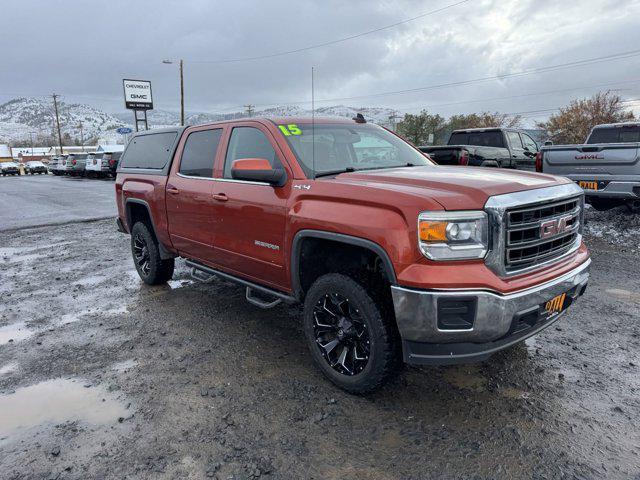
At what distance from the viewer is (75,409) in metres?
3.14

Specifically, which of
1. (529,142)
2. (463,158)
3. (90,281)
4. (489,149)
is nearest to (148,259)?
(90,281)

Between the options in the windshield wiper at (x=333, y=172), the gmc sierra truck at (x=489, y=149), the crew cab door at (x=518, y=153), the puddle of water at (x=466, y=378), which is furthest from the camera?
the crew cab door at (x=518, y=153)

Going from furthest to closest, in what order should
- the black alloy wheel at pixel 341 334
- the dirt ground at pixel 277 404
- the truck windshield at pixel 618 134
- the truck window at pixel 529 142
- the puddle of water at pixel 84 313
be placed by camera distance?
the truck window at pixel 529 142 < the truck windshield at pixel 618 134 < the puddle of water at pixel 84 313 < the black alloy wheel at pixel 341 334 < the dirt ground at pixel 277 404

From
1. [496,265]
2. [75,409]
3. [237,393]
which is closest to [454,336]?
[496,265]

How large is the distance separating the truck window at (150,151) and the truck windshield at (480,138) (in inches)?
366

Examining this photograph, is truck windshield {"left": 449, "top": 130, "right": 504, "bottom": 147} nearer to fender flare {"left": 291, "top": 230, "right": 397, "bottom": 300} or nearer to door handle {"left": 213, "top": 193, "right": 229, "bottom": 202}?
door handle {"left": 213, "top": 193, "right": 229, "bottom": 202}

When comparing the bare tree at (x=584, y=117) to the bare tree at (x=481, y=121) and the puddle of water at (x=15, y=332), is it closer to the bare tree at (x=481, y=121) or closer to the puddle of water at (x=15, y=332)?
the bare tree at (x=481, y=121)

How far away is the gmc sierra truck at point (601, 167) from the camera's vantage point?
292 inches

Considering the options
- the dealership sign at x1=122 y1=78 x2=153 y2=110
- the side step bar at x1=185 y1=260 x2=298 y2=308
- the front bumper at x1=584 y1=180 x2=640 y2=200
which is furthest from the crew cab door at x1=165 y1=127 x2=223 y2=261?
the dealership sign at x1=122 y1=78 x2=153 y2=110

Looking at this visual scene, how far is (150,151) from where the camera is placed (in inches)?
221

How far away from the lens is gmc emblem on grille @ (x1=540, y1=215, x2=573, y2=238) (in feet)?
9.70

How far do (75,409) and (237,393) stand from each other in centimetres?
110

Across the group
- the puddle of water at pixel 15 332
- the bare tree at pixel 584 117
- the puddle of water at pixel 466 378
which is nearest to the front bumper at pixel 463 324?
the puddle of water at pixel 466 378

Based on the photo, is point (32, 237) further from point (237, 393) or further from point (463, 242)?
point (463, 242)
